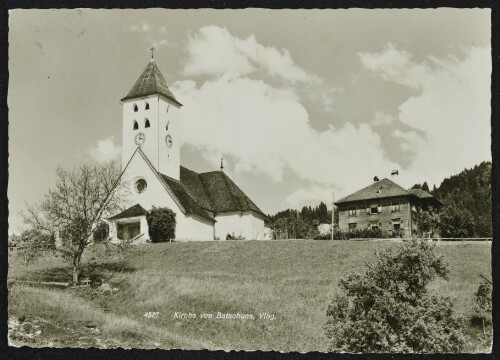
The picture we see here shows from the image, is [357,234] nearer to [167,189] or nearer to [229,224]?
[229,224]

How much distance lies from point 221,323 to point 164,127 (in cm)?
1368

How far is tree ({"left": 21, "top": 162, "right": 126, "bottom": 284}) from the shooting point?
60.6ft

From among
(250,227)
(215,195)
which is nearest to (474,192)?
(250,227)

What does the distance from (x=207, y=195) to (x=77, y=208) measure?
47.2 feet

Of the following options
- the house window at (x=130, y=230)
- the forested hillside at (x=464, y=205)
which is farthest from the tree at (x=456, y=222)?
the house window at (x=130, y=230)

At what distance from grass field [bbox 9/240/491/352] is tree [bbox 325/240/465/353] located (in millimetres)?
992

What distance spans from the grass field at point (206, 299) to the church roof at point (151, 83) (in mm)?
5664

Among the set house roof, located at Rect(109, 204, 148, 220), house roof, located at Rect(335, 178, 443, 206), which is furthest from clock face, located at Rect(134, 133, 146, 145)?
house roof, located at Rect(335, 178, 443, 206)

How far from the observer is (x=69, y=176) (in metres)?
18.5

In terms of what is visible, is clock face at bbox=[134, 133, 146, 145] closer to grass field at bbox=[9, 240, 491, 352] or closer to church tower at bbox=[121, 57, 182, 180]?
church tower at bbox=[121, 57, 182, 180]

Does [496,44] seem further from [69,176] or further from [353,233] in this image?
[353,233]

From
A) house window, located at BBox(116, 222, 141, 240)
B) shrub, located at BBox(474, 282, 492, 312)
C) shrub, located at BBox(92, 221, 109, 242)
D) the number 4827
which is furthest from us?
house window, located at BBox(116, 222, 141, 240)

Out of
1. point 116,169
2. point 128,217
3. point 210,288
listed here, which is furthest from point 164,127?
point 210,288

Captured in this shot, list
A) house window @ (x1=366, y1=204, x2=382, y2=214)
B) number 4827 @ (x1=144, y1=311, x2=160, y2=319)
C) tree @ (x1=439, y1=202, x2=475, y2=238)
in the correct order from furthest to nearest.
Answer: house window @ (x1=366, y1=204, x2=382, y2=214) < tree @ (x1=439, y1=202, x2=475, y2=238) < number 4827 @ (x1=144, y1=311, x2=160, y2=319)
